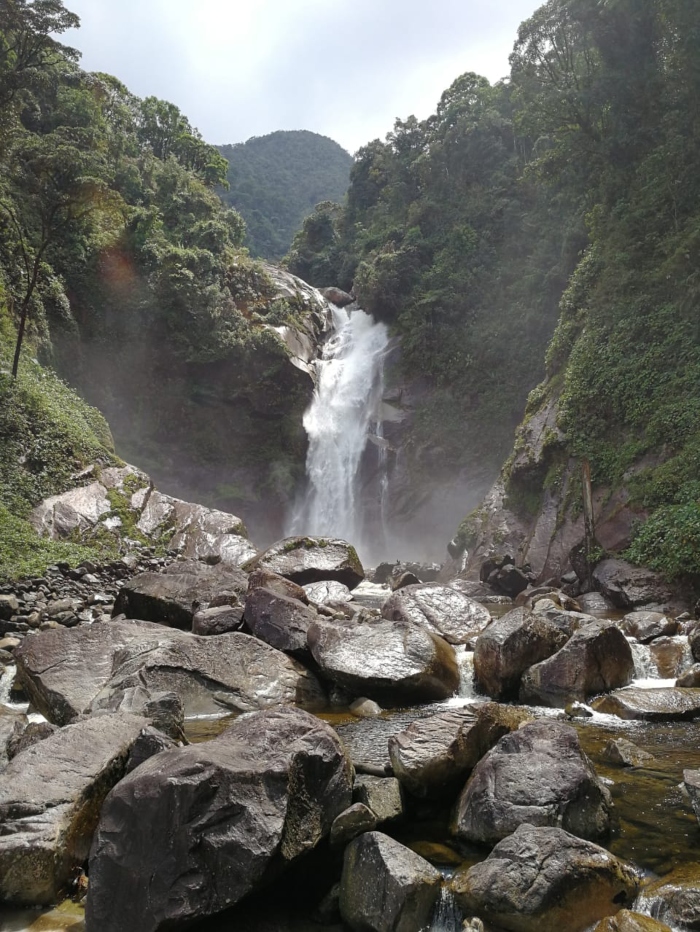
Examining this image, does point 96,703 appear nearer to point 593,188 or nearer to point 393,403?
point 593,188

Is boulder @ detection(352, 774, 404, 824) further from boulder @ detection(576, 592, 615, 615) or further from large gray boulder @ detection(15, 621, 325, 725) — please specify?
boulder @ detection(576, 592, 615, 615)

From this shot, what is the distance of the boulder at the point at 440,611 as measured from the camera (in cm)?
1190

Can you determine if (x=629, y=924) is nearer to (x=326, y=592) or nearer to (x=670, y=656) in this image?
(x=670, y=656)

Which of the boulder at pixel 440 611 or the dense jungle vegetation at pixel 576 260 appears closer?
the boulder at pixel 440 611

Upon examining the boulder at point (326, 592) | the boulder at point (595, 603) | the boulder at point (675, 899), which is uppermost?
the boulder at point (595, 603)

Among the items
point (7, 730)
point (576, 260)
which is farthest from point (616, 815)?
point (576, 260)

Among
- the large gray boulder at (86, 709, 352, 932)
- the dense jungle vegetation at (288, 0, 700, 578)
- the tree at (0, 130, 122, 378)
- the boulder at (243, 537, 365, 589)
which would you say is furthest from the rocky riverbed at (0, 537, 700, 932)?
the tree at (0, 130, 122, 378)

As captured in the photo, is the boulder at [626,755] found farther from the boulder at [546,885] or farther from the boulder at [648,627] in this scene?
the boulder at [648,627]

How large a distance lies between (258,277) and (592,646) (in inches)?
1256

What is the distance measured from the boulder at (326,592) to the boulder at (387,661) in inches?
206

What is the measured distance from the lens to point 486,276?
122 ft

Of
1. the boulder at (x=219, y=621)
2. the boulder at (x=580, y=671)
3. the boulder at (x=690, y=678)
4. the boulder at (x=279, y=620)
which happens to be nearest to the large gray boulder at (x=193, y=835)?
the boulder at (x=580, y=671)

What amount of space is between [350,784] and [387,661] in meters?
3.73

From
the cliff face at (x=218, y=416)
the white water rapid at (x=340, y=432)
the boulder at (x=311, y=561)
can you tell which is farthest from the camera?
the white water rapid at (x=340, y=432)
